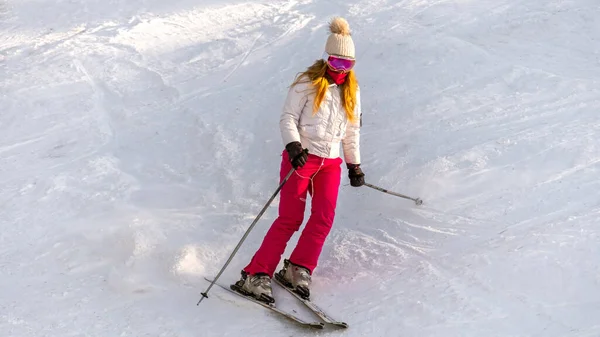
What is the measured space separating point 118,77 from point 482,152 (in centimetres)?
430

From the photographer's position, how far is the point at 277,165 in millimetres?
7191

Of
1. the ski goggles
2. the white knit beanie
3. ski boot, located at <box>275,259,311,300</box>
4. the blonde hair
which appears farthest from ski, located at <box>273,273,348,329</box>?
the white knit beanie

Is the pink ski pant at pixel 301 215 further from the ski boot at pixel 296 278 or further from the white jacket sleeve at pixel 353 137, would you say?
the white jacket sleeve at pixel 353 137

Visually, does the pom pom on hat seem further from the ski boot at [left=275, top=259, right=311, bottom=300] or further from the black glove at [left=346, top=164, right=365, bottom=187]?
the ski boot at [left=275, top=259, right=311, bottom=300]

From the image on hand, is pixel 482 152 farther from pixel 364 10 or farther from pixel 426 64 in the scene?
pixel 364 10

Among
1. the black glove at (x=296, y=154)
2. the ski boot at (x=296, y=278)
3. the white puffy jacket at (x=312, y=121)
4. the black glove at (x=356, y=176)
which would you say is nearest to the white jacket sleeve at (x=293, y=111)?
the white puffy jacket at (x=312, y=121)

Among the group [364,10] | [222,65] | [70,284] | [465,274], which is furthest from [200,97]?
[465,274]

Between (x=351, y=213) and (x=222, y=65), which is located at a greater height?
(x=222, y=65)

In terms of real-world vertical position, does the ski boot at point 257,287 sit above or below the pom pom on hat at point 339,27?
below

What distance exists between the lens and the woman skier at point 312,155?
5.49 metres

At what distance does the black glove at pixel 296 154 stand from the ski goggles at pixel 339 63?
0.62 m

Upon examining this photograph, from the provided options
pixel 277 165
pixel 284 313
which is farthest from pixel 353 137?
pixel 277 165

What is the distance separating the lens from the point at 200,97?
821 cm

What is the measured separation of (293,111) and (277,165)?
5.60ft
